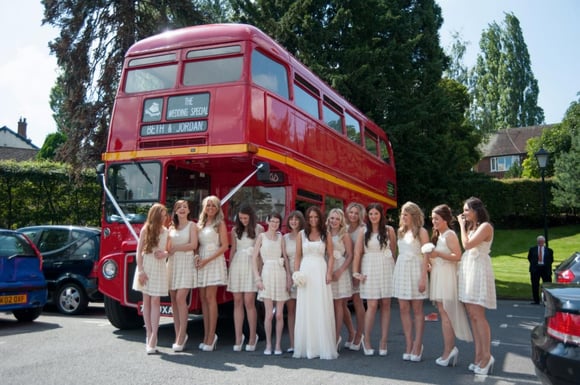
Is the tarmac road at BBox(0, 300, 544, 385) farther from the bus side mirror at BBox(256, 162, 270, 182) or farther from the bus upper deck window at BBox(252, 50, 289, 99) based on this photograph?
the bus upper deck window at BBox(252, 50, 289, 99)

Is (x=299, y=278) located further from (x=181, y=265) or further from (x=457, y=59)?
(x=457, y=59)

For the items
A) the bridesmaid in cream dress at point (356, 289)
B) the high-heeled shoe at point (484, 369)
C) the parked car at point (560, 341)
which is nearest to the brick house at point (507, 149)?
the bridesmaid in cream dress at point (356, 289)

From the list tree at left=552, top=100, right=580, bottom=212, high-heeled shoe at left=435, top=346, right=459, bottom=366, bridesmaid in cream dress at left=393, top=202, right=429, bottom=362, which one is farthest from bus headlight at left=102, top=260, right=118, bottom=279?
tree at left=552, top=100, right=580, bottom=212

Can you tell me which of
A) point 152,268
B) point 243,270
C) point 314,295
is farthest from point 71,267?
point 314,295

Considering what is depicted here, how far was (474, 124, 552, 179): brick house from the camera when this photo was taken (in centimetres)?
5859

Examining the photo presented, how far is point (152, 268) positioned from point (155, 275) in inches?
3.9

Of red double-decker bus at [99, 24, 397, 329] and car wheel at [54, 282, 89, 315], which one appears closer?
red double-decker bus at [99, 24, 397, 329]

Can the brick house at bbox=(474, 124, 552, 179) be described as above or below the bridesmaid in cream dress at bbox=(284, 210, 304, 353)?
above

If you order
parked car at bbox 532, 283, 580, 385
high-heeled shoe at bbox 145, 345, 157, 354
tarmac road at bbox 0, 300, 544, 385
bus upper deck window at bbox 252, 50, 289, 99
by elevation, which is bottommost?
tarmac road at bbox 0, 300, 544, 385

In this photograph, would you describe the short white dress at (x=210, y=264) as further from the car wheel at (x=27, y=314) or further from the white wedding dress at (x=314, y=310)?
the car wheel at (x=27, y=314)

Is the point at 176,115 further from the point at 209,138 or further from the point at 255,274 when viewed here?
the point at 255,274

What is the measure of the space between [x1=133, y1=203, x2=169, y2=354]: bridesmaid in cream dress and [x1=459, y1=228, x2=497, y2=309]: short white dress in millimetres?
3695

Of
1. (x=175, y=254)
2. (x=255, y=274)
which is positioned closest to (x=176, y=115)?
(x=175, y=254)

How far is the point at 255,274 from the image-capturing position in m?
7.09
